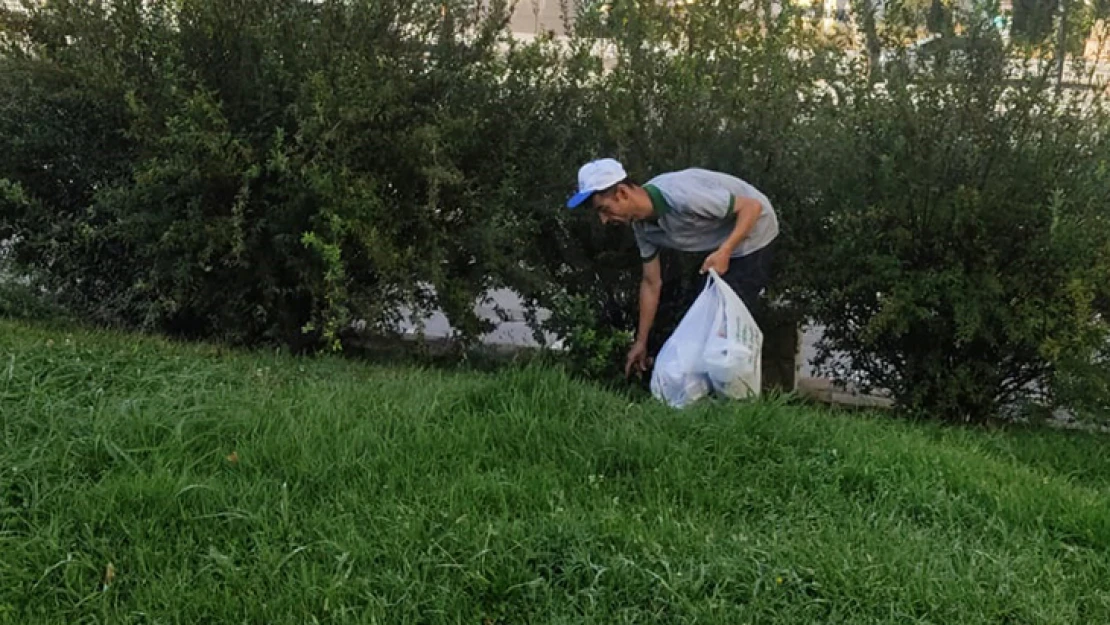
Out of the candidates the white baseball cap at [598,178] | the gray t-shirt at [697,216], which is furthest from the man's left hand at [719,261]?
the white baseball cap at [598,178]

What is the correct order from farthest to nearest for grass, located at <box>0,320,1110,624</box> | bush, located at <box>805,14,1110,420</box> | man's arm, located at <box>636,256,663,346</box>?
man's arm, located at <box>636,256,663,346</box> < bush, located at <box>805,14,1110,420</box> < grass, located at <box>0,320,1110,624</box>

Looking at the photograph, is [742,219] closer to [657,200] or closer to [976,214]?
[657,200]

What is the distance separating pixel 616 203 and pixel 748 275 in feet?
2.55

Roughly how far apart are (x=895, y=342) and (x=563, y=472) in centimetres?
250

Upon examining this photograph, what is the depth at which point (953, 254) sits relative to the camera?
4.84m

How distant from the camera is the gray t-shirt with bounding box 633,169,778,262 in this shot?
4.53 metres

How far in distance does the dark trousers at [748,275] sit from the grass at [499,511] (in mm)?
764

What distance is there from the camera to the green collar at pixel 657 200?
452cm

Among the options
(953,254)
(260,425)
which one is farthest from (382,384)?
(953,254)

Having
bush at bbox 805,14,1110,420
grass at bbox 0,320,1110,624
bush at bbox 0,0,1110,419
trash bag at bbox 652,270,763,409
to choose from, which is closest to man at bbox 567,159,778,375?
trash bag at bbox 652,270,763,409

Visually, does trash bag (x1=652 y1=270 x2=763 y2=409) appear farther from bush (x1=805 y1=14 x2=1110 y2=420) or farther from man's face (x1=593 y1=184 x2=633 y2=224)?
bush (x1=805 y1=14 x2=1110 y2=420)

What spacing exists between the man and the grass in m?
0.83

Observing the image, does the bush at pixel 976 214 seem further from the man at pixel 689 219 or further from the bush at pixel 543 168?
the man at pixel 689 219

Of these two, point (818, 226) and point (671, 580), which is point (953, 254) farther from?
point (671, 580)
